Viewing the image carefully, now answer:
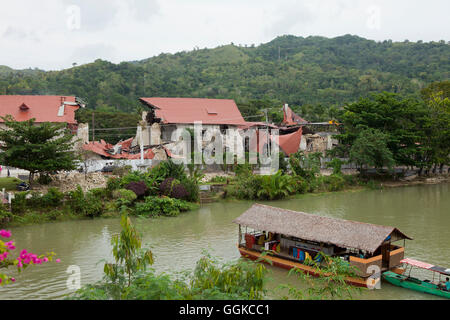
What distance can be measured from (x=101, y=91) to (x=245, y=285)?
53.6 meters

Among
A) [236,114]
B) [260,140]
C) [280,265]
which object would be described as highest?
[236,114]

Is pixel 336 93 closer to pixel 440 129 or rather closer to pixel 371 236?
pixel 440 129

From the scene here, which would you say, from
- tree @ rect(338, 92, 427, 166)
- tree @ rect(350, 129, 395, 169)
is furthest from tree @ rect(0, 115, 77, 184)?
tree @ rect(338, 92, 427, 166)

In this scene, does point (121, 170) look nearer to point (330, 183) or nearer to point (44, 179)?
point (44, 179)

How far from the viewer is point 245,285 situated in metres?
6.18

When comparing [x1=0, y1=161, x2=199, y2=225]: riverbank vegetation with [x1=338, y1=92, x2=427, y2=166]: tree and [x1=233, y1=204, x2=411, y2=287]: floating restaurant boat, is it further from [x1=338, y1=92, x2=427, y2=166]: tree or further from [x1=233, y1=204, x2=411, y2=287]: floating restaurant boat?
[x1=338, y1=92, x2=427, y2=166]: tree

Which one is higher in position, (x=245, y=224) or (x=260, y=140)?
(x=260, y=140)

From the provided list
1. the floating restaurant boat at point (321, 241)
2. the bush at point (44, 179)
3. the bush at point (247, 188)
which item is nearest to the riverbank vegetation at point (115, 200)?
the bush at point (44, 179)

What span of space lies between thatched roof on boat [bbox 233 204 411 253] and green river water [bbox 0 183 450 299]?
1.23 meters

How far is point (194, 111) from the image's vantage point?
33031mm

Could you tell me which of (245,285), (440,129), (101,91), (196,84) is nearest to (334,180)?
(440,129)

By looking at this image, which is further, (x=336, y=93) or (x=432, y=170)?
(x=336, y=93)

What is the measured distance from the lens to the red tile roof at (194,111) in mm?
31875

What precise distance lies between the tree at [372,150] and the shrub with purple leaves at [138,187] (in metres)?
14.2
